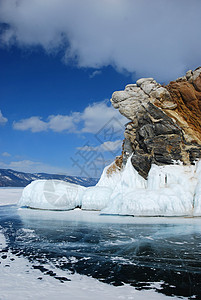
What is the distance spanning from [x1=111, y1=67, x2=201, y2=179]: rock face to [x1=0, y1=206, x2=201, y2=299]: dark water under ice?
30.0 ft

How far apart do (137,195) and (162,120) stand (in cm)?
761

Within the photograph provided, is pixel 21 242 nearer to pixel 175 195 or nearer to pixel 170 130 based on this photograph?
pixel 175 195

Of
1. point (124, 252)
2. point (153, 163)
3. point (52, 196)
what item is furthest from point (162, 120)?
point (124, 252)

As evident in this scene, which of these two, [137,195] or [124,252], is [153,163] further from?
[124,252]

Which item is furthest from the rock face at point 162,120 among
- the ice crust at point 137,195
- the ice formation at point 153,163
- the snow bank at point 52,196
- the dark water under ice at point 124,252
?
the dark water under ice at point 124,252

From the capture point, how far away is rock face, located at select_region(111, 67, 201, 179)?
66.7 ft

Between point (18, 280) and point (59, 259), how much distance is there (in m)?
1.83

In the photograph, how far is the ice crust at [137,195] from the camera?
16.7 metres

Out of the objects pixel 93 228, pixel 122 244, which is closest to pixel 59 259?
pixel 122 244

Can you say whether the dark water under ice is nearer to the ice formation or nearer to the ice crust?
the ice crust

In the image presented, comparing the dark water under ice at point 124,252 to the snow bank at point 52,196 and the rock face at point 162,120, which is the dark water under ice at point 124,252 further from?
the snow bank at point 52,196

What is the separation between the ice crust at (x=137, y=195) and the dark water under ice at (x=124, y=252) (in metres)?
4.21

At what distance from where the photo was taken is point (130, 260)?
7.12m

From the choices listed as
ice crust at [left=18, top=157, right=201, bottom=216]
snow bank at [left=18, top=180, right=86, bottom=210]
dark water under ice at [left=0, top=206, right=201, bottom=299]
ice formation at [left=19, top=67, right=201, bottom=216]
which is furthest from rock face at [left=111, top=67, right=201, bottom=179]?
dark water under ice at [left=0, top=206, right=201, bottom=299]
